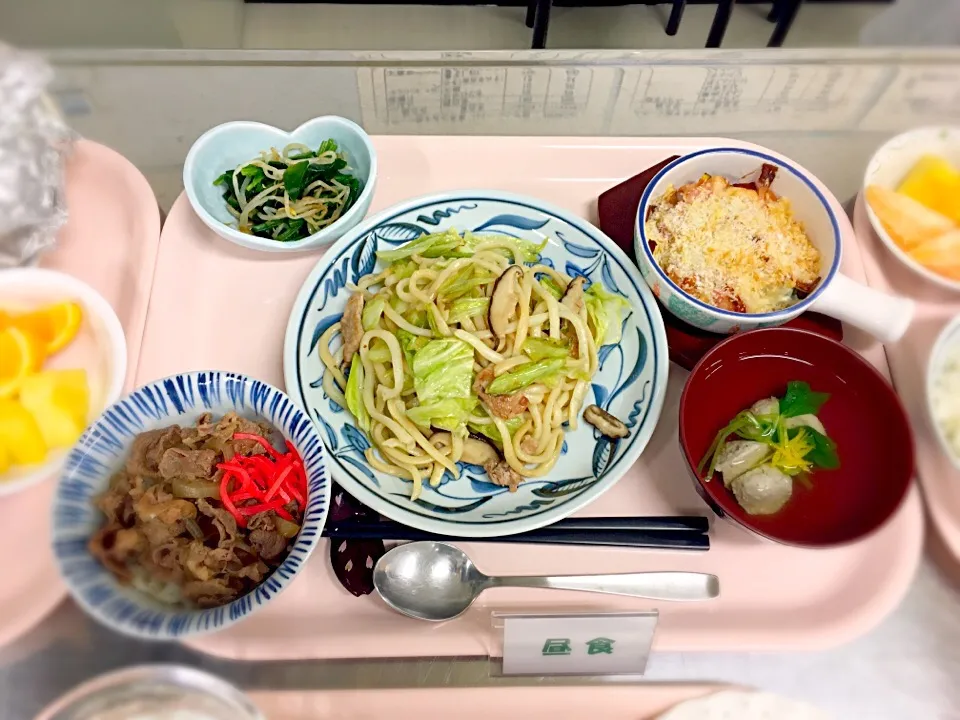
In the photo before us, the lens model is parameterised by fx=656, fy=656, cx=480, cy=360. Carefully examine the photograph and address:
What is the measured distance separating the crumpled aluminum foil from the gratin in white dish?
1.31m

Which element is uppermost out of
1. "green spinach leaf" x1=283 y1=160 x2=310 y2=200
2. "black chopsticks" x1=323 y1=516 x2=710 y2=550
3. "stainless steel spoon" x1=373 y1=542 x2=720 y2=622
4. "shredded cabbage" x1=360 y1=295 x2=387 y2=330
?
"green spinach leaf" x1=283 y1=160 x2=310 y2=200

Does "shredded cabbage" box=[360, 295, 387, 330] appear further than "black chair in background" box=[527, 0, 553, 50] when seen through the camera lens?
No

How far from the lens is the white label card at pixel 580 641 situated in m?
0.99

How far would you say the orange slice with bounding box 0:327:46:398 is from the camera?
1235 mm

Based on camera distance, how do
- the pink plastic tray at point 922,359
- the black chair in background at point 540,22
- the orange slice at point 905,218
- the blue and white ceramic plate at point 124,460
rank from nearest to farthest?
the blue and white ceramic plate at point 124,460 < the pink plastic tray at point 922,359 < the orange slice at point 905,218 < the black chair in background at point 540,22

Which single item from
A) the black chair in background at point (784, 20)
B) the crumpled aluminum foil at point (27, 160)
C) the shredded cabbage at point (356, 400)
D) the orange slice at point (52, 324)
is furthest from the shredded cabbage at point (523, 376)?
the black chair in background at point (784, 20)

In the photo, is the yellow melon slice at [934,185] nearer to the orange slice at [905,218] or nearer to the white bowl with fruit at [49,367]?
the orange slice at [905,218]

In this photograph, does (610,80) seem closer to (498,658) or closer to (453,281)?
(453,281)

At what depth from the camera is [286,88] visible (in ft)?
5.70

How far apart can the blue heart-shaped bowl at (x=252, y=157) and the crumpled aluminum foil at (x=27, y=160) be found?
0.99 ft

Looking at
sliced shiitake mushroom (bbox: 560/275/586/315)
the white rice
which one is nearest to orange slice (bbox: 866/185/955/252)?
the white rice

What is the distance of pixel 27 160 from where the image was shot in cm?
141

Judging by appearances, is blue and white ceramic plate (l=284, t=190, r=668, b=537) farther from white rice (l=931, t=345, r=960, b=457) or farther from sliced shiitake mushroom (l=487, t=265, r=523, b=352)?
white rice (l=931, t=345, r=960, b=457)

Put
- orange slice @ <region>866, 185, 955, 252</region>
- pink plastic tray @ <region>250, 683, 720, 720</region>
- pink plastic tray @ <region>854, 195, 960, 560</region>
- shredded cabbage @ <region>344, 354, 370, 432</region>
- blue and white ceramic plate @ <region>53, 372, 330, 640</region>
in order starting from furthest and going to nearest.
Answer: orange slice @ <region>866, 185, 955, 252</region>, shredded cabbage @ <region>344, 354, 370, 432</region>, pink plastic tray @ <region>854, 195, 960, 560</region>, pink plastic tray @ <region>250, 683, 720, 720</region>, blue and white ceramic plate @ <region>53, 372, 330, 640</region>
